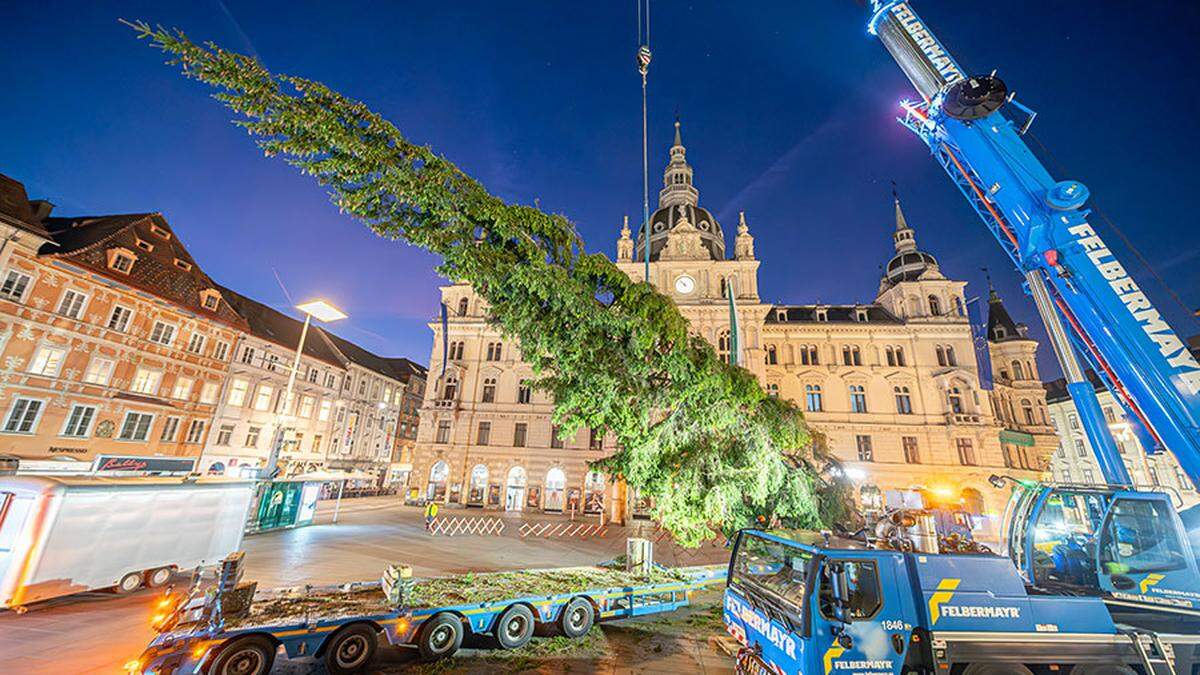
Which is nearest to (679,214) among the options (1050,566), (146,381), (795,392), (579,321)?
(795,392)

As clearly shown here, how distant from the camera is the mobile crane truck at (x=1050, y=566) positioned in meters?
5.47

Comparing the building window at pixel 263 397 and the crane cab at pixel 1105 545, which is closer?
the crane cab at pixel 1105 545

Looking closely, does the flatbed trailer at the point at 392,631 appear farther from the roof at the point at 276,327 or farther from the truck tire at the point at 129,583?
the roof at the point at 276,327

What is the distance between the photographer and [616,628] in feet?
32.2

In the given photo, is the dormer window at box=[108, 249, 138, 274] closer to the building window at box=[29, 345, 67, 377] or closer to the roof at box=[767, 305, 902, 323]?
the building window at box=[29, 345, 67, 377]

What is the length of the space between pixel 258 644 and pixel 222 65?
9.15 m

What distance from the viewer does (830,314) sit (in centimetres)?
4006

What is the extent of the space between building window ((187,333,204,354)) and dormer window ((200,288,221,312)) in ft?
6.57

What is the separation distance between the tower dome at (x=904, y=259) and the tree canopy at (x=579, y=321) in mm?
33197

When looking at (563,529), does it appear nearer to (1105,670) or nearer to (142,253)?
(1105,670)

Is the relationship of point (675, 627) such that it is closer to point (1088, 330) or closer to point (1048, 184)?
point (1088, 330)

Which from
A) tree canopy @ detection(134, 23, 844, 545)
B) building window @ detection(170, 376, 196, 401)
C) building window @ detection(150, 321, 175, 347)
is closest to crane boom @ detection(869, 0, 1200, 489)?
tree canopy @ detection(134, 23, 844, 545)

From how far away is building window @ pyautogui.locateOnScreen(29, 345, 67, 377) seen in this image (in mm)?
21586

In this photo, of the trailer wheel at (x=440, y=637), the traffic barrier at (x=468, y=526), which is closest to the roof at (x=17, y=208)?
the traffic barrier at (x=468, y=526)
